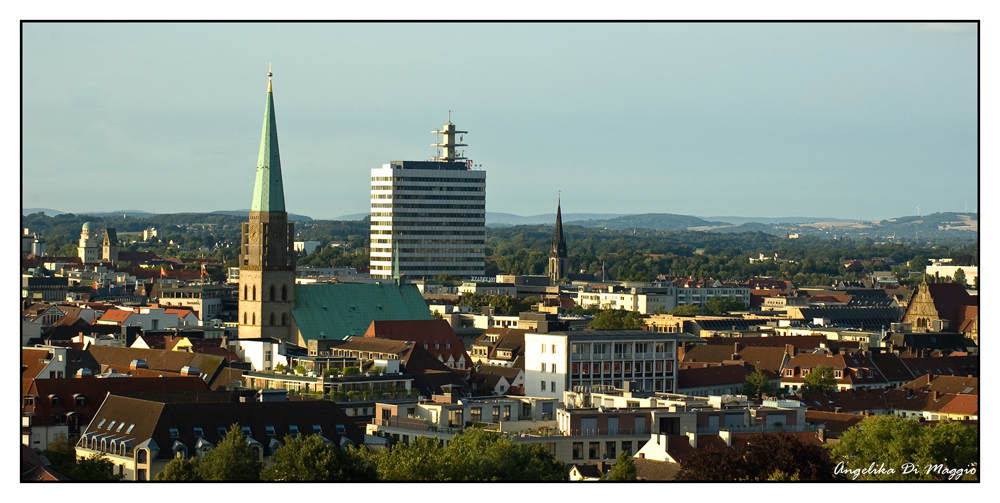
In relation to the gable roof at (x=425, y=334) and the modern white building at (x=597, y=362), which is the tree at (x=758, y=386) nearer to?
the modern white building at (x=597, y=362)

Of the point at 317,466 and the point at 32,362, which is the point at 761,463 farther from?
the point at 32,362

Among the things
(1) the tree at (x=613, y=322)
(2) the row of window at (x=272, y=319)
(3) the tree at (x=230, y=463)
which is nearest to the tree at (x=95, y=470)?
(3) the tree at (x=230, y=463)

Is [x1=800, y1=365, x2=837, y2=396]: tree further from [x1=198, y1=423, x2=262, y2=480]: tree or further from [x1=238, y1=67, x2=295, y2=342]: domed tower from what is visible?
[x1=198, y1=423, x2=262, y2=480]: tree

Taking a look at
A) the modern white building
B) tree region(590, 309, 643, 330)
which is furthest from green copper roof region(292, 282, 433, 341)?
the modern white building

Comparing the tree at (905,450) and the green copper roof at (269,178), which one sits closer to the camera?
the tree at (905,450)

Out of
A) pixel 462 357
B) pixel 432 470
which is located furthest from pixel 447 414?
pixel 462 357

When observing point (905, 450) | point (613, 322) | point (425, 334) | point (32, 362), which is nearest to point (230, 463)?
point (905, 450)

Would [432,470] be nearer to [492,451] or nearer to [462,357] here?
→ [492,451]
